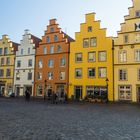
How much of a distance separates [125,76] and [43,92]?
18381 mm

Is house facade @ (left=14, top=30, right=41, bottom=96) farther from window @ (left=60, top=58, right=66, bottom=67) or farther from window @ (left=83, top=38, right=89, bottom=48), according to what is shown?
window @ (left=83, top=38, right=89, bottom=48)

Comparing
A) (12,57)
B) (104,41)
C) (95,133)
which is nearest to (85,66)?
(104,41)

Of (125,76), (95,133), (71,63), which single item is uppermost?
(71,63)

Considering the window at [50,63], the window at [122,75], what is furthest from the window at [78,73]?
the window at [122,75]

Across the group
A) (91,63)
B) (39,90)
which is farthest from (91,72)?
Result: (39,90)

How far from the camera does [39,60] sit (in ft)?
163

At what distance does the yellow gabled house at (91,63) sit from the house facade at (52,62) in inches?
68.0

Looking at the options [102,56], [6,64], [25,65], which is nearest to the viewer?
[102,56]

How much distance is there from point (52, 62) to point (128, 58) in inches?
672

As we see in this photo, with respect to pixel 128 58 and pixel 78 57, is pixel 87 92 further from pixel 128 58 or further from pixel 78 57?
pixel 128 58

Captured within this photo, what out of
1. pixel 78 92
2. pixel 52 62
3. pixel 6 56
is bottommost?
pixel 78 92

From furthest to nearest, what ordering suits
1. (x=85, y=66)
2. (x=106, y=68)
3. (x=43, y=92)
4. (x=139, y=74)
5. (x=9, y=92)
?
(x=9, y=92) → (x=43, y=92) → (x=85, y=66) → (x=106, y=68) → (x=139, y=74)

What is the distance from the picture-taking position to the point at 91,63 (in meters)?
42.4

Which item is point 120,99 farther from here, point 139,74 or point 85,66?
point 85,66
